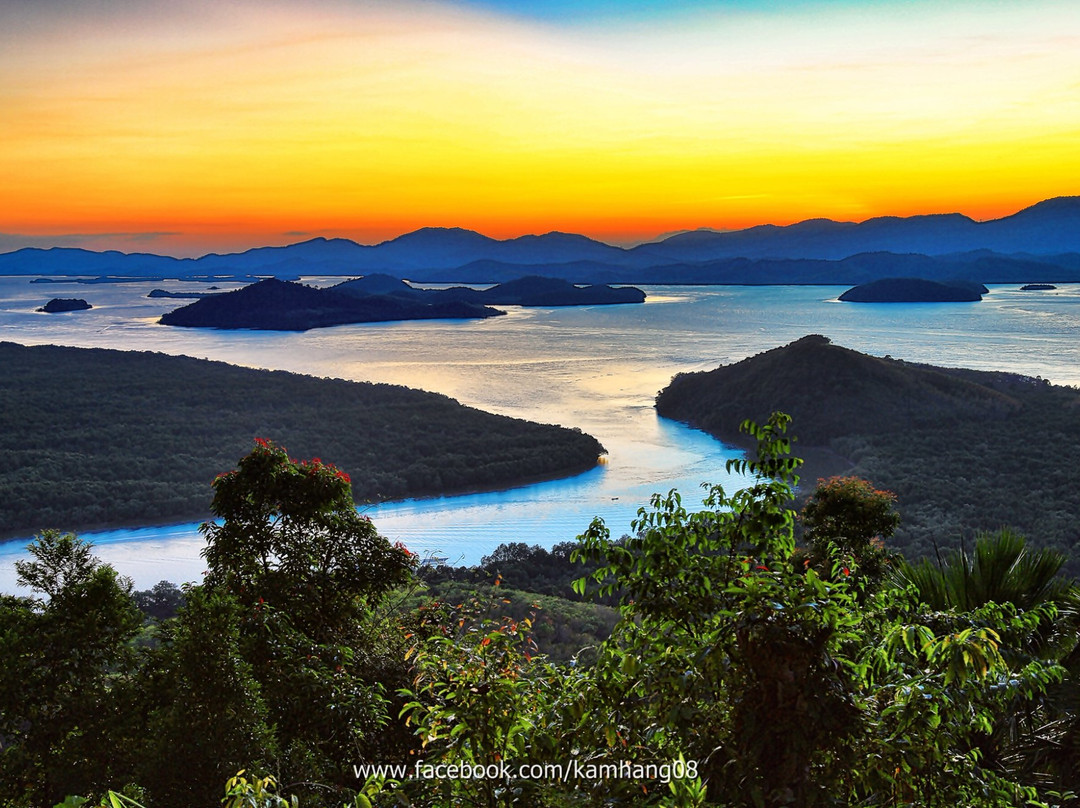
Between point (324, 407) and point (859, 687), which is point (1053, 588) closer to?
point (859, 687)

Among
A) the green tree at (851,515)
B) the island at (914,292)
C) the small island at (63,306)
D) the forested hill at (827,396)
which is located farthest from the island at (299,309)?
the green tree at (851,515)

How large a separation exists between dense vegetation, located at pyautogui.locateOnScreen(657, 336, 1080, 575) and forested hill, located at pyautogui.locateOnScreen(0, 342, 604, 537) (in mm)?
10953

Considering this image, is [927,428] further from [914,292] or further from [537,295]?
[537,295]

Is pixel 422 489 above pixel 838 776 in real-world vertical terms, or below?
below

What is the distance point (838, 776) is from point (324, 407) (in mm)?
40904

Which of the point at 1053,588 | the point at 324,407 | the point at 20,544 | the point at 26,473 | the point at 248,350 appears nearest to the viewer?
the point at 1053,588

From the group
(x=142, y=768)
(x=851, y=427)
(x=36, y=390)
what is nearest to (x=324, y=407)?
(x=36, y=390)

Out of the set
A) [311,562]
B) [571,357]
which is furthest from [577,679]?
[571,357]

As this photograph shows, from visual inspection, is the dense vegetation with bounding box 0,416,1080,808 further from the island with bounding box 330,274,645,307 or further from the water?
the island with bounding box 330,274,645,307

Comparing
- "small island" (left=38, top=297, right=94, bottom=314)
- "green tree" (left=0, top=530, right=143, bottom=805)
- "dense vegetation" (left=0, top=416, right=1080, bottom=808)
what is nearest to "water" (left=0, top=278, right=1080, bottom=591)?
"small island" (left=38, top=297, right=94, bottom=314)

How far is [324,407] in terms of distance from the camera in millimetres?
42000

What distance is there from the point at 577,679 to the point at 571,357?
65983 millimetres

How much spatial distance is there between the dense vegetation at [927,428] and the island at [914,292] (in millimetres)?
103763

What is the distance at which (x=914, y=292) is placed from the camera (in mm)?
145375
